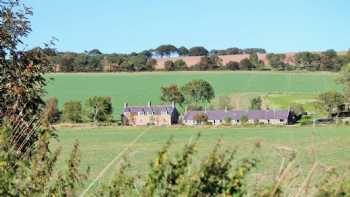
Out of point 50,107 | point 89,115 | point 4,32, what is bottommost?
point 89,115

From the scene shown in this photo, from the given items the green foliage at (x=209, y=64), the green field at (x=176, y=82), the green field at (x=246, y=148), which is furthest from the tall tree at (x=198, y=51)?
the green field at (x=246, y=148)

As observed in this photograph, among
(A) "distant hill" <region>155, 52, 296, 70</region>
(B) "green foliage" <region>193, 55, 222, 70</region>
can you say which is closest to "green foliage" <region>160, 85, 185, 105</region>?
(B) "green foliage" <region>193, 55, 222, 70</region>

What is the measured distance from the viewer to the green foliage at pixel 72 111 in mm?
108875

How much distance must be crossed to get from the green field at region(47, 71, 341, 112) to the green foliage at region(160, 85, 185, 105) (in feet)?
8.78

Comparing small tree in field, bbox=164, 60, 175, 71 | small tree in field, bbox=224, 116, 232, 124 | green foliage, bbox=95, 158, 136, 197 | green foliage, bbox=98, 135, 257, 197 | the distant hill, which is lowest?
small tree in field, bbox=224, 116, 232, 124

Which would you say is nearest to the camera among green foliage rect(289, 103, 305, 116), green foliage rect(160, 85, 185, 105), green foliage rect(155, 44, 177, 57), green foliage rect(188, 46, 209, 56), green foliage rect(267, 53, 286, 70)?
green foliage rect(289, 103, 305, 116)

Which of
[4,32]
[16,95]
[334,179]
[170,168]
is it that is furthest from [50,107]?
[4,32]

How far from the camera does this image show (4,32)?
832cm

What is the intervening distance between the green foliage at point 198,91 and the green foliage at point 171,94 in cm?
169

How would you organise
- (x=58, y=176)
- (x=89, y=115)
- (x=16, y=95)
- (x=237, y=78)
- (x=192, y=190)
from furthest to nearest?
(x=237, y=78) < (x=89, y=115) < (x=16, y=95) < (x=58, y=176) < (x=192, y=190)

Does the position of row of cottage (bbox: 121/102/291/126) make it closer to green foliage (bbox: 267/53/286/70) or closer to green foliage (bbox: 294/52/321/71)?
green foliage (bbox: 294/52/321/71)

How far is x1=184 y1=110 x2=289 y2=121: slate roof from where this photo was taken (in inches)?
4444

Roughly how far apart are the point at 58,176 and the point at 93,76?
147 metres

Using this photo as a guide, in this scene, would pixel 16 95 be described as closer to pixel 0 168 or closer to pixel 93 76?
pixel 0 168
